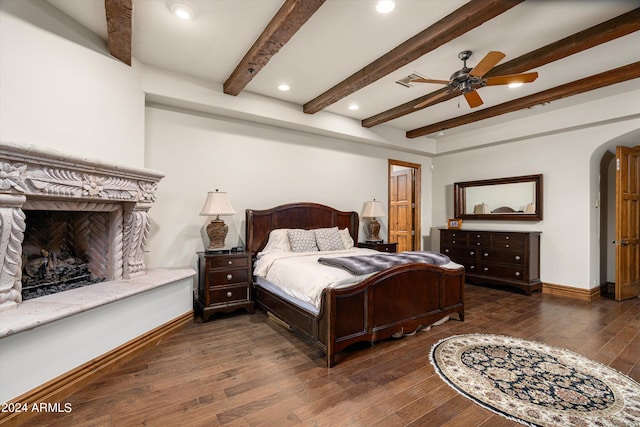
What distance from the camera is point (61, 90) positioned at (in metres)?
2.41

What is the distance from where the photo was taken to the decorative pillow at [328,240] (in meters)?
4.09

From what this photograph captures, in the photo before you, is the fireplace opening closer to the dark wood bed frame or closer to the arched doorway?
the dark wood bed frame

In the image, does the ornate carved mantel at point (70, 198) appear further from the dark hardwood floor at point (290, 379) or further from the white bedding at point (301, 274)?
the white bedding at point (301, 274)

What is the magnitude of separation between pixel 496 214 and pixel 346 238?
9.44 feet

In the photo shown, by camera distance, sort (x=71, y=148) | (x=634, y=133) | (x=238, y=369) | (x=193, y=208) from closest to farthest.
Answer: (x=238, y=369)
(x=71, y=148)
(x=193, y=208)
(x=634, y=133)

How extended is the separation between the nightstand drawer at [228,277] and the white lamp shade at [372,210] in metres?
2.35

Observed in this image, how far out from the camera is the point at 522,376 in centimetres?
216

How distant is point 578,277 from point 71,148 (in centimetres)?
642

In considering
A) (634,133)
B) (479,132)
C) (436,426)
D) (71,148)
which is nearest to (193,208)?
(71,148)

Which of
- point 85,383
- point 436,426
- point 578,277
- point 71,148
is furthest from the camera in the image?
point 578,277

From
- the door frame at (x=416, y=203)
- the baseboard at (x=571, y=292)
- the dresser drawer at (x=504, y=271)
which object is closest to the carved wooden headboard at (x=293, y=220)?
the door frame at (x=416, y=203)

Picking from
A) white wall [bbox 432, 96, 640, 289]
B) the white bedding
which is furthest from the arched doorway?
the white bedding

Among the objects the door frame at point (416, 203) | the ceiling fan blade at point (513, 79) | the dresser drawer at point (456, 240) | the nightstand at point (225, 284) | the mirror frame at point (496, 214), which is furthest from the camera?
the door frame at point (416, 203)

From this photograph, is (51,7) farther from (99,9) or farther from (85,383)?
(85,383)
